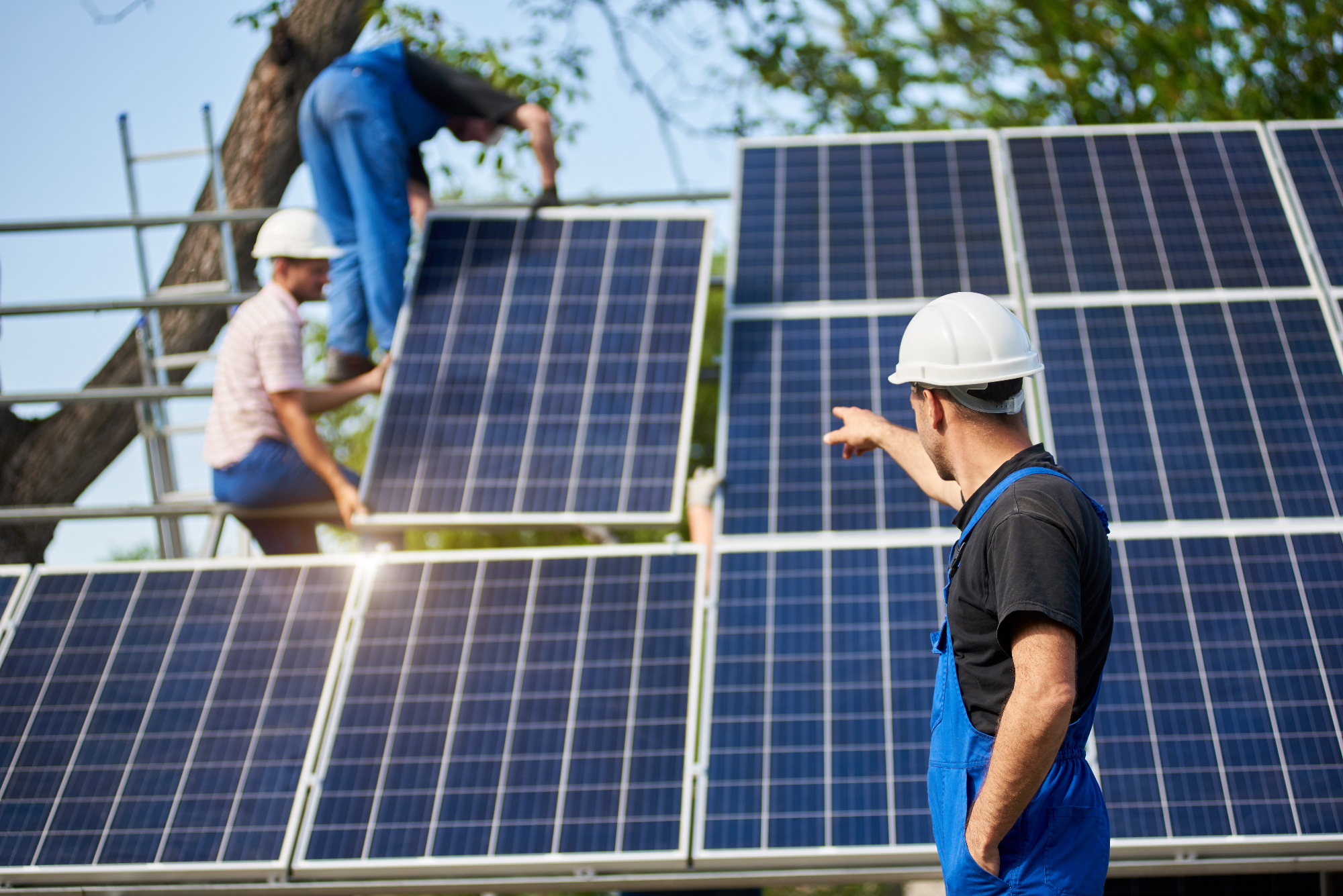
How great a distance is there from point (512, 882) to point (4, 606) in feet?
10.4

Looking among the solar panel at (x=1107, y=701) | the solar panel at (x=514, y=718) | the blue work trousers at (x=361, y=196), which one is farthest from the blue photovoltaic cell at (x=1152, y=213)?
the blue work trousers at (x=361, y=196)

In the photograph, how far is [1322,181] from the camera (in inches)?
249

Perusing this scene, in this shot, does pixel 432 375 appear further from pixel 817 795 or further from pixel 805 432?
pixel 817 795

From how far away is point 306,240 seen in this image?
6.22m

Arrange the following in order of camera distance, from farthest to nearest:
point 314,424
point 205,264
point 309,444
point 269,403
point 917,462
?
point 205,264 → point 269,403 → point 314,424 → point 309,444 → point 917,462

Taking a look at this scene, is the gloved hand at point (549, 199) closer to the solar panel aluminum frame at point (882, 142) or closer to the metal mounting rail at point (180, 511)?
the solar panel aluminum frame at point (882, 142)

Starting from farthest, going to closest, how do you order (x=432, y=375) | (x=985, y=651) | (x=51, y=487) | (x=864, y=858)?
(x=51, y=487) < (x=432, y=375) < (x=864, y=858) < (x=985, y=651)

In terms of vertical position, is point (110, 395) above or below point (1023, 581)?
below

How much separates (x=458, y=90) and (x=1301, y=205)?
195 inches

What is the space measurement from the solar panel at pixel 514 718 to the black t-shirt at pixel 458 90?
2.80 metres

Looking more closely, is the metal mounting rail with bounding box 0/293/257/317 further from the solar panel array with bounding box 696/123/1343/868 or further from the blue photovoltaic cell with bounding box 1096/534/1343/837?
the blue photovoltaic cell with bounding box 1096/534/1343/837

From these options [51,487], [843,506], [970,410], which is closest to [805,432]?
[843,506]

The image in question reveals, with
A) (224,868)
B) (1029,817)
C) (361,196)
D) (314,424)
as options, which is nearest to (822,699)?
(1029,817)

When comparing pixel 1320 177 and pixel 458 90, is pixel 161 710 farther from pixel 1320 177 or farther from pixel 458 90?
pixel 1320 177
